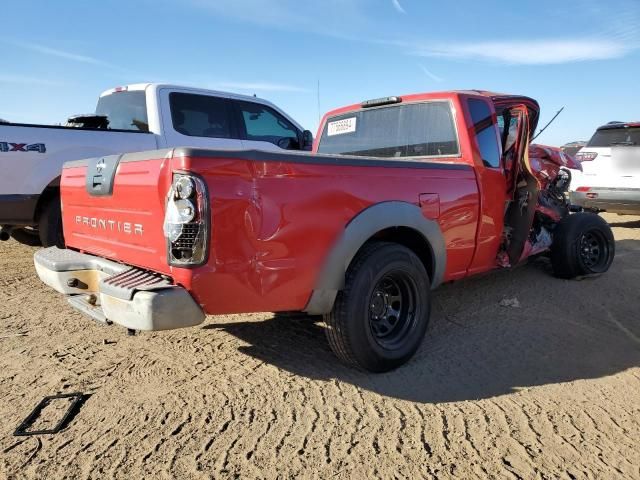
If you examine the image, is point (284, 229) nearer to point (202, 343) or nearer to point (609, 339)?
point (202, 343)

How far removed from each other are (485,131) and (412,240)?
1266mm

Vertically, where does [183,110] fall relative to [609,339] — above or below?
above

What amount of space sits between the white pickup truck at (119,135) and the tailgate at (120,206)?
5.74ft

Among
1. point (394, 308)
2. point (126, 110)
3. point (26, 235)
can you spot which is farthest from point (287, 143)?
point (394, 308)

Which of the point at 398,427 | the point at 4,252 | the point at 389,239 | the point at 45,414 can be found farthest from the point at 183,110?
the point at 398,427

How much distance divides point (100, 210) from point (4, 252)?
5.26 m

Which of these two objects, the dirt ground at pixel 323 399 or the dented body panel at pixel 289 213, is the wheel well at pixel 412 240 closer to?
the dented body panel at pixel 289 213

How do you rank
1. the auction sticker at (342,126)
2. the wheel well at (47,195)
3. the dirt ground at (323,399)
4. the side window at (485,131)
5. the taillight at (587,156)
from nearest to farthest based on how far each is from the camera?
the dirt ground at (323,399) → the side window at (485,131) → the auction sticker at (342,126) → the wheel well at (47,195) → the taillight at (587,156)

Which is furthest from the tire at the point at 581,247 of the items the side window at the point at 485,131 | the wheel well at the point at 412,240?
the wheel well at the point at 412,240

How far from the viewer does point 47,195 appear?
5.33 meters

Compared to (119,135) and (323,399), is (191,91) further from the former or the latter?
(323,399)

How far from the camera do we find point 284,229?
2.61m

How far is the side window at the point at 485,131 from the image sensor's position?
13.2 feet

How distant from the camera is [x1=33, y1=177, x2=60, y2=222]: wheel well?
17.2 ft
